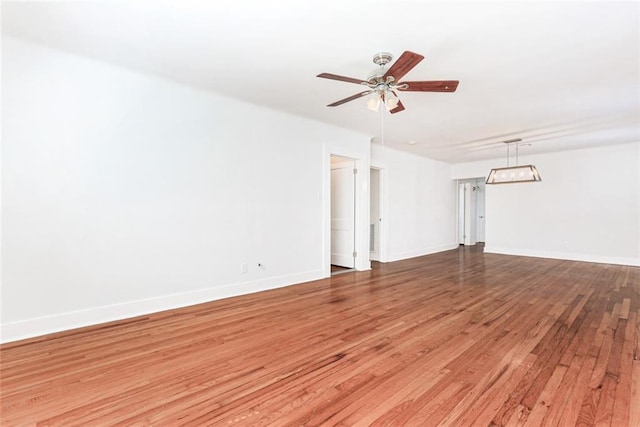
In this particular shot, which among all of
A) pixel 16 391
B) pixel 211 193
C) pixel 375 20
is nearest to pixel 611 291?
pixel 375 20

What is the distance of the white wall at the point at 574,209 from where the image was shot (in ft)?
21.1

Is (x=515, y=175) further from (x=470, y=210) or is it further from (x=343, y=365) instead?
(x=343, y=365)

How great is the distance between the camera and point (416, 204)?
771 centimetres

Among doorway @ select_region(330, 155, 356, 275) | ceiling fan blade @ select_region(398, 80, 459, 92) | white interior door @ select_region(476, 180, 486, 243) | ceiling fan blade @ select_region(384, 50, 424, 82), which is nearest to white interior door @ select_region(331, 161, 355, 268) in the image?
doorway @ select_region(330, 155, 356, 275)

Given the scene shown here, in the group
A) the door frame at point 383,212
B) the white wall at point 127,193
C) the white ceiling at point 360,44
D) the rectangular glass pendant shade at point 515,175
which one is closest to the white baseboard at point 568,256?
the rectangular glass pendant shade at point 515,175

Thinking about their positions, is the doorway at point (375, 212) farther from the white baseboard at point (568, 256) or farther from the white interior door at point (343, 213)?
the white baseboard at point (568, 256)

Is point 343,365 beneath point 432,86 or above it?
beneath

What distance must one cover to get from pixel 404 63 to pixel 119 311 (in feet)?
11.9

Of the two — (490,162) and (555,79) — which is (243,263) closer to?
(555,79)

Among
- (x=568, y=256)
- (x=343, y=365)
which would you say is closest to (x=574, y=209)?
(x=568, y=256)

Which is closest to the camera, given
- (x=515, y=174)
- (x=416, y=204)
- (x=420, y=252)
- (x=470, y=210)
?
(x=515, y=174)

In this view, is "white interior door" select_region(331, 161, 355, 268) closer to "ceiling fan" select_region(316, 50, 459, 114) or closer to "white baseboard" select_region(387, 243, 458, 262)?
"white baseboard" select_region(387, 243, 458, 262)

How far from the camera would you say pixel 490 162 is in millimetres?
8344

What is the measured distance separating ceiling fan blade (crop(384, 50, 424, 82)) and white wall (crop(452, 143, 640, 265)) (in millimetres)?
6835
